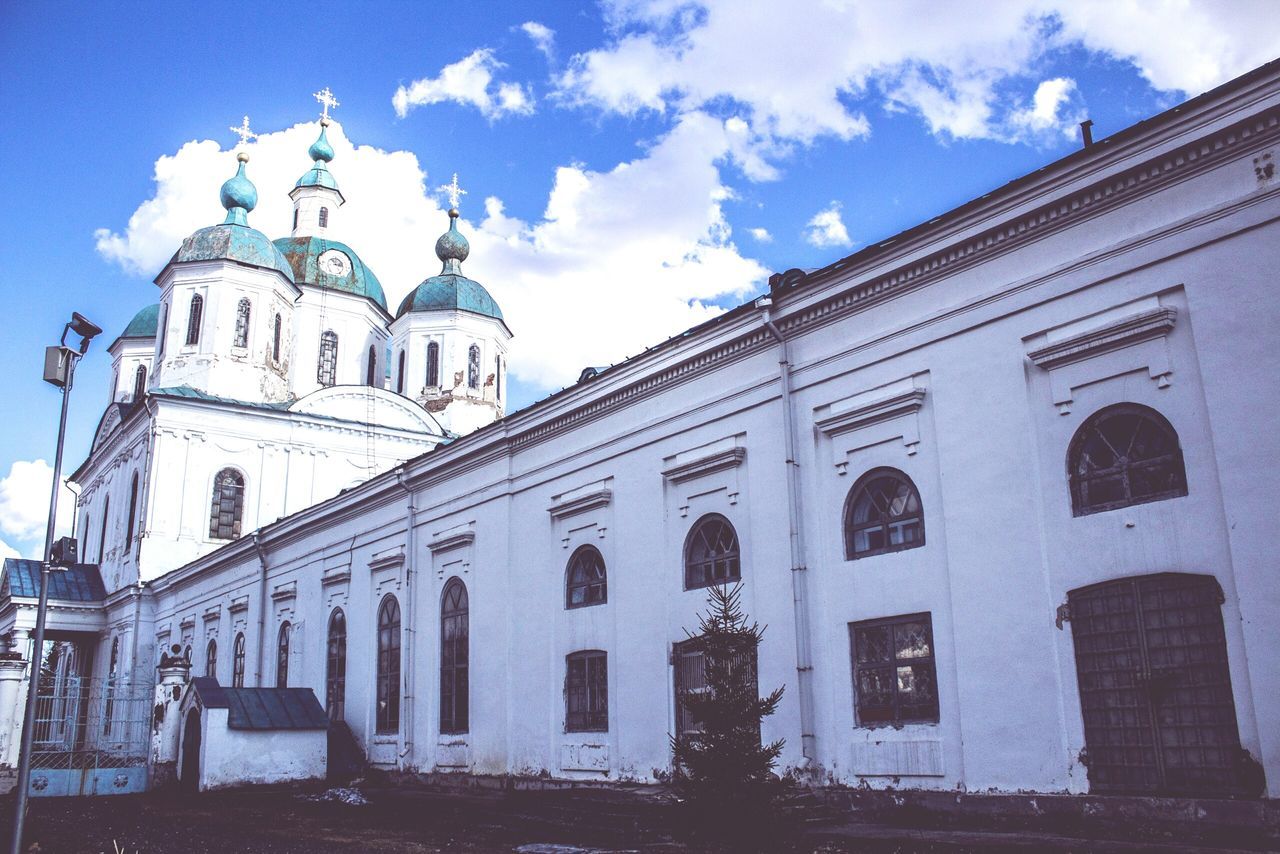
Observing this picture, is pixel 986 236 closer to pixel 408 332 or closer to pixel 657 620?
pixel 657 620

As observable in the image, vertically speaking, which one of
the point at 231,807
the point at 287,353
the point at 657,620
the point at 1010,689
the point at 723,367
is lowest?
the point at 231,807

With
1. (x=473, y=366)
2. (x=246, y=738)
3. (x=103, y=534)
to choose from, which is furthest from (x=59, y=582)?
(x=246, y=738)

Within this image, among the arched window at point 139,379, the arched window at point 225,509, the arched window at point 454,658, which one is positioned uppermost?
the arched window at point 139,379

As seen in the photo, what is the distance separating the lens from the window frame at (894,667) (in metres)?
11.3

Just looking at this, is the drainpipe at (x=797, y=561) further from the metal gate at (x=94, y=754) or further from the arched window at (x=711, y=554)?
the metal gate at (x=94, y=754)

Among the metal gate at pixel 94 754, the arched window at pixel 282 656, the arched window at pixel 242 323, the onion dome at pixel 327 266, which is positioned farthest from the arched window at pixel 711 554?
the onion dome at pixel 327 266

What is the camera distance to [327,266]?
4053 centimetres

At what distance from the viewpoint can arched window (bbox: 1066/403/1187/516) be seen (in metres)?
9.71

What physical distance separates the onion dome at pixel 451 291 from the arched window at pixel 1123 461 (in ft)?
105

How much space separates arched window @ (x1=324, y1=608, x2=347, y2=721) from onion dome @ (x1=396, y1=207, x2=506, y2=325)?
1800cm

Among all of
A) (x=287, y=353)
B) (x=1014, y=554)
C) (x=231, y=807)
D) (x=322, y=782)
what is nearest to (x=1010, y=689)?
(x=1014, y=554)

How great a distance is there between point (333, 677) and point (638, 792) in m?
12.4

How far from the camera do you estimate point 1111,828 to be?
9.25m

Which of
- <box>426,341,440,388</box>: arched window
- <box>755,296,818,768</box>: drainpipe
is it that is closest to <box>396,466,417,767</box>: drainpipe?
<box>755,296,818,768</box>: drainpipe
